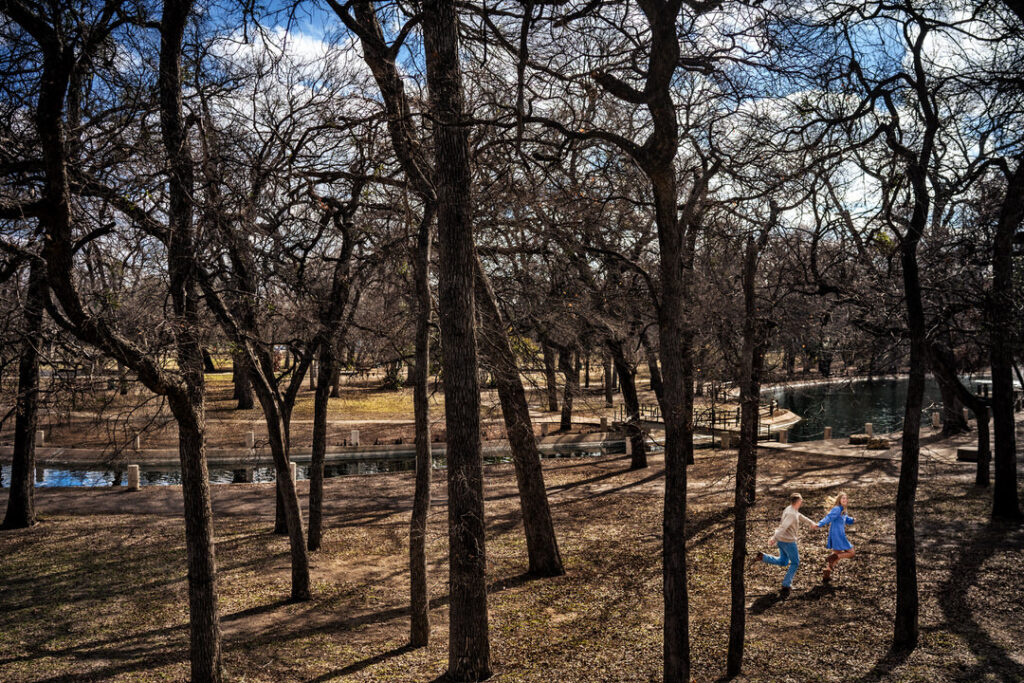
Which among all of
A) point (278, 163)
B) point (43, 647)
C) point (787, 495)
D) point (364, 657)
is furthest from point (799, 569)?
point (43, 647)

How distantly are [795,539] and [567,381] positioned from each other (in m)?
4.35

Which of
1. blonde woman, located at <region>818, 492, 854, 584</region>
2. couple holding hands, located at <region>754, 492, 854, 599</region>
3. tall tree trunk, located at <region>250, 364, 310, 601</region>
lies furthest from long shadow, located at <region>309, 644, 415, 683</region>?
blonde woman, located at <region>818, 492, 854, 584</region>

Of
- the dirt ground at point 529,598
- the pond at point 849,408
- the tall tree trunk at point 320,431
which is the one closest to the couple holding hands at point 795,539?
the dirt ground at point 529,598

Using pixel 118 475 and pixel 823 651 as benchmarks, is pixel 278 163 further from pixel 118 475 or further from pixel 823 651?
pixel 118 475

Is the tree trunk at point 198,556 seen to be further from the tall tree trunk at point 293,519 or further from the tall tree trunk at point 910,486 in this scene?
the tall tree trunk at point 910,486

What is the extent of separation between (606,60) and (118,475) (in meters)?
25.4

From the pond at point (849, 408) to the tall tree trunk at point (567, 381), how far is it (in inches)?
367

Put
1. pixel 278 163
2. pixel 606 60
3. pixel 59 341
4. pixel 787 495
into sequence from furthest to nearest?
pixel 787 495, pixel 278 163, pixel 59 341, pixel 606 60

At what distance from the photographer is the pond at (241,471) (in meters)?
26.8

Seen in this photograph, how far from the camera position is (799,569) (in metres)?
13.3

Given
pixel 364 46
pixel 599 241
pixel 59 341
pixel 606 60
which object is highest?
pixel 364 46

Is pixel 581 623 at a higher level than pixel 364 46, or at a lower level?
lower

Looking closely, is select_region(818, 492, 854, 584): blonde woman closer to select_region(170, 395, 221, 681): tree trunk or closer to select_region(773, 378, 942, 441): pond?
select_region(170, 395, 221, 681): tree trunk

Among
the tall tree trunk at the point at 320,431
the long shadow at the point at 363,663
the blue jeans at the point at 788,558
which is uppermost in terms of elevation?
the tall tree trunk at the point at 320,431
